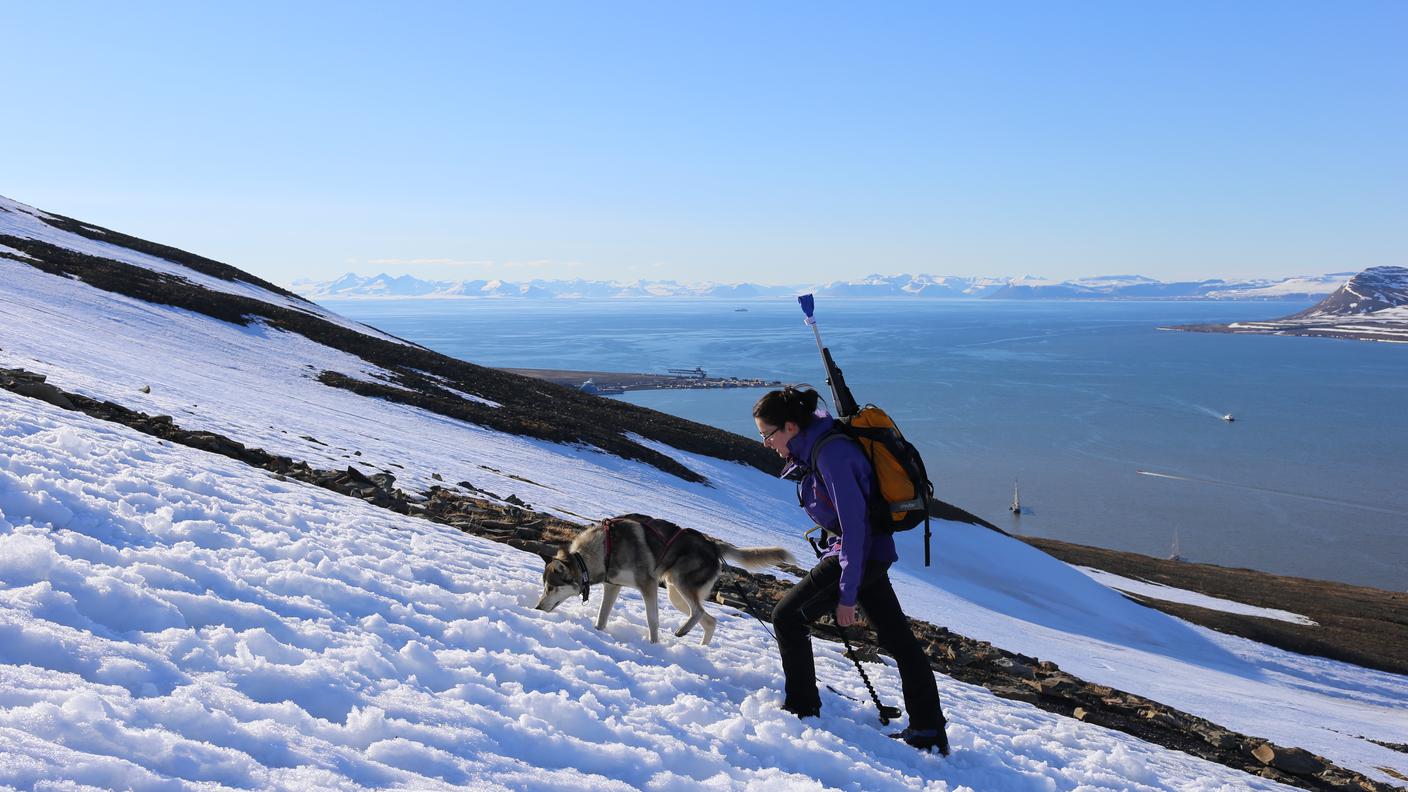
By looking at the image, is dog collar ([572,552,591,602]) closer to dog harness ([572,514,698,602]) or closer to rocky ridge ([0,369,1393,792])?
dog harness ([572,514,698,602])

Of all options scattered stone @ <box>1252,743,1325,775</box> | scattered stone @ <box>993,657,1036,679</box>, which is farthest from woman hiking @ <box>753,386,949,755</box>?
scattered stone @ <box>1252,743,1325,775</box>

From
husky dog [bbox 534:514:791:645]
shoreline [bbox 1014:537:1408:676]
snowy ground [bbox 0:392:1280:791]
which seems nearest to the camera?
snowy ground [bbox 0:392:1280:791]

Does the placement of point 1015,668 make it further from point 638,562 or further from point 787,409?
point 787,409

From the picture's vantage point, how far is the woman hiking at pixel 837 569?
20.2 feet

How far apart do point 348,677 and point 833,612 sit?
3.64 metres

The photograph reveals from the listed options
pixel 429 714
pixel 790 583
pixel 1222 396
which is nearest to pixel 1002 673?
pixel 790 583

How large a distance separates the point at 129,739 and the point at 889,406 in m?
103

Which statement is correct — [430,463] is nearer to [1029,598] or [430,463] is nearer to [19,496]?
[19,496]

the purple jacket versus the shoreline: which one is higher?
the purple jacket

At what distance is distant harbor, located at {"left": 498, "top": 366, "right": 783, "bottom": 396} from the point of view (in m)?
131

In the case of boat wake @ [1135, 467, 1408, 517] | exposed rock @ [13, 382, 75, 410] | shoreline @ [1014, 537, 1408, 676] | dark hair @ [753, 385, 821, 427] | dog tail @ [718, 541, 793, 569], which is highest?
dark hair @ [753, 385, 821, 427]

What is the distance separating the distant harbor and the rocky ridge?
364ft

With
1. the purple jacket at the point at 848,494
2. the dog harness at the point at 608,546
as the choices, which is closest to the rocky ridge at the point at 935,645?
the dog harness at the point at 608,546

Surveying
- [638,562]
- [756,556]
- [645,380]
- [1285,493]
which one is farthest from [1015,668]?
[645,380]
